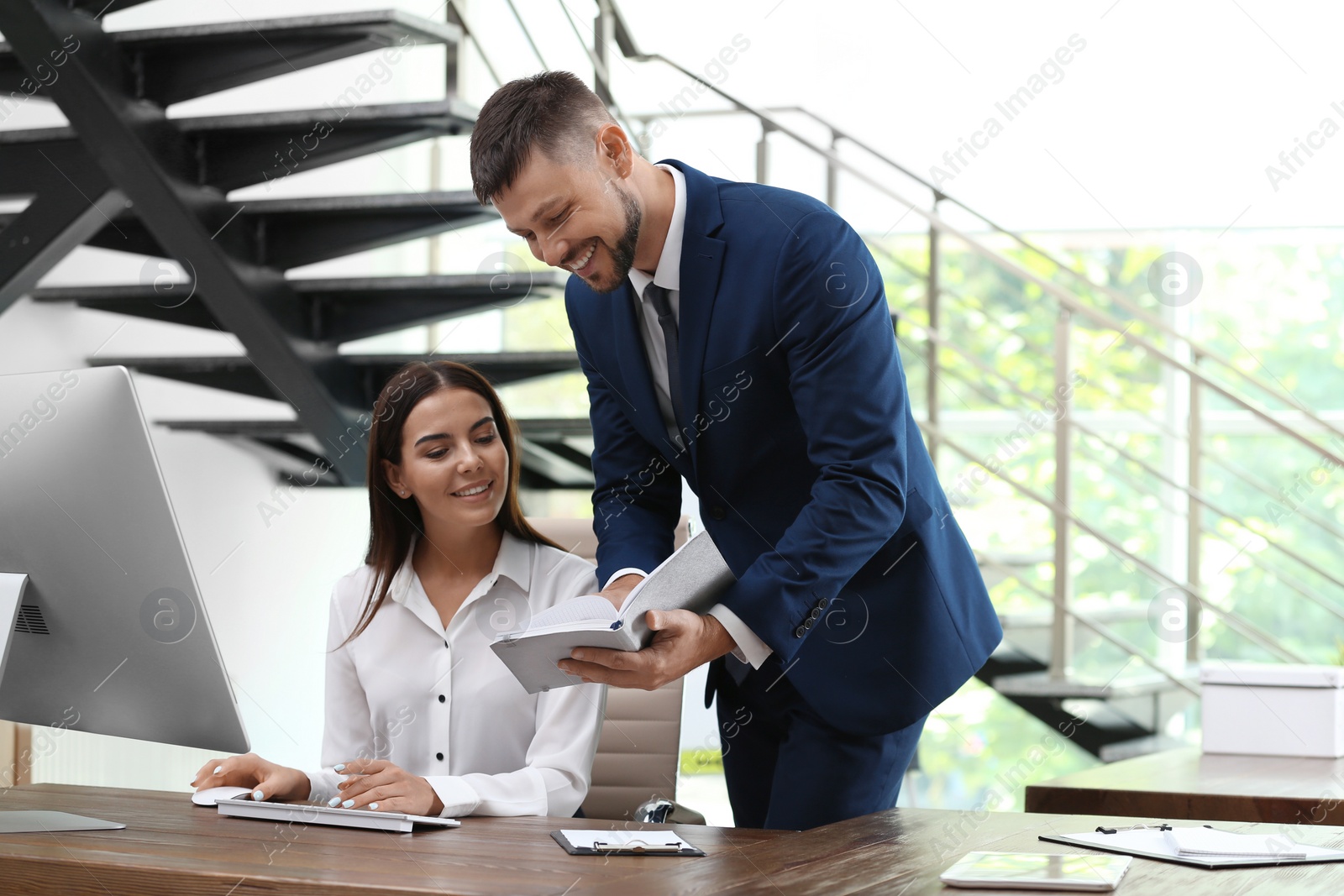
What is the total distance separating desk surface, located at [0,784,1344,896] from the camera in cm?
88

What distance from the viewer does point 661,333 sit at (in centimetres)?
141

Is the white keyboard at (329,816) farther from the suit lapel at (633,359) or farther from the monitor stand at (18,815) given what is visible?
the suit lapel at (633,359)

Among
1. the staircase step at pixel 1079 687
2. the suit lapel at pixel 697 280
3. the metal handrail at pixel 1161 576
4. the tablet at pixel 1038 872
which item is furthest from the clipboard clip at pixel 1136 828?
the staircase step at pixel 1079 687

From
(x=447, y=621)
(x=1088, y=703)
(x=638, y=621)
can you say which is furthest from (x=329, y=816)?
(x=1088, y=703)

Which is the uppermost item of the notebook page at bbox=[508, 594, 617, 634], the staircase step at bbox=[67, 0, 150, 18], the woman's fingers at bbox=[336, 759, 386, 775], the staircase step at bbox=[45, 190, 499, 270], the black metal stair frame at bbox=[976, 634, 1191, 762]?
the staircase step at bbox=[67, 0, 150, 18]

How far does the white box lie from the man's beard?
1.26 m

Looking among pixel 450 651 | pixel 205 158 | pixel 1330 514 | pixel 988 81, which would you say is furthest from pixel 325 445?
pixel 1330 514

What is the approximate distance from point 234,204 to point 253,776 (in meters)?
1.43

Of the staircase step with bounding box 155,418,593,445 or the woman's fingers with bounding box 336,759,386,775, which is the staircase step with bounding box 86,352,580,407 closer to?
the staircase step with bounding box 155,418,593,445

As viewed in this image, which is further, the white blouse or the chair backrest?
the chair backrest

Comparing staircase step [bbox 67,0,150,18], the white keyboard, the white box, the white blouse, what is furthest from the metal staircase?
the white keyboard

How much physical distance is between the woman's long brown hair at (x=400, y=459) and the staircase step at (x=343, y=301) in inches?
27.7

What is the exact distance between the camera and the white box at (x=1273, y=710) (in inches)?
74.7

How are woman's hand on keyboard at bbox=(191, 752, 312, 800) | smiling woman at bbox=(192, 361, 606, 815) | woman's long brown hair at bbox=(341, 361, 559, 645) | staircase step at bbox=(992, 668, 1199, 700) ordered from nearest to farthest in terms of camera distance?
woman's hand on keyboard at bbox=(191, 752, 312, 800)
smiling woman at bbox=(192, 361, 606, 815)
woman's long brown hair at bbox=(341, 361, 559, 645)
staircase step at bbox=(992, 668, 1199, 700)
